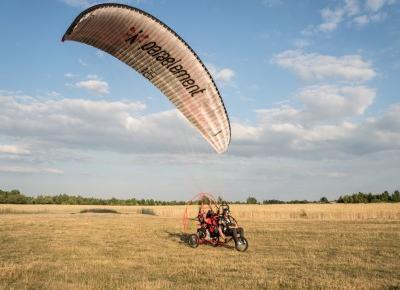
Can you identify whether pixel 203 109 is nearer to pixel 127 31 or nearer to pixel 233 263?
pixel 127 31

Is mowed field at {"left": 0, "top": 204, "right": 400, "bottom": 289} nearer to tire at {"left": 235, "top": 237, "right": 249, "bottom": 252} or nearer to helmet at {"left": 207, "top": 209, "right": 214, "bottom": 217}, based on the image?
tire at {"left": 235, "top": 237, "right": 249, "bottom": 252}

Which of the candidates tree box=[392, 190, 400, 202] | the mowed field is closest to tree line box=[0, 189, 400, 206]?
tree box=[392, 190, 400, 202]

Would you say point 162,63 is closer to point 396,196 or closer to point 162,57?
point 162,57

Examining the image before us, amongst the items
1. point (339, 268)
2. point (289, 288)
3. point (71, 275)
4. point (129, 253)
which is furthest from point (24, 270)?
point (339, 268)

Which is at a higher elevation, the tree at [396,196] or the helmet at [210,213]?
the tree at [396,196]

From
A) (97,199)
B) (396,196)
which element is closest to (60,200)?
(97,199)

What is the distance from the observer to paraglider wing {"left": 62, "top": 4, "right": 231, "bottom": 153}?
45.3 feet

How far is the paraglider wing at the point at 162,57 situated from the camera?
1382cm

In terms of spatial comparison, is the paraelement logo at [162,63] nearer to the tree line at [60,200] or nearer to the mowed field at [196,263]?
the mowed field at [196,263]

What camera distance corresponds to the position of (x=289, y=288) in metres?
8.79

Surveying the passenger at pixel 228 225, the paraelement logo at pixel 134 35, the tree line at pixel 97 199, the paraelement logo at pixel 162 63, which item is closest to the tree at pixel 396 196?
the tree line at pixel 97 199

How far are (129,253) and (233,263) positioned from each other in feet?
12.1

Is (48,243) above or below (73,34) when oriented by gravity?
below

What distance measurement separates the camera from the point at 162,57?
15.1 m
